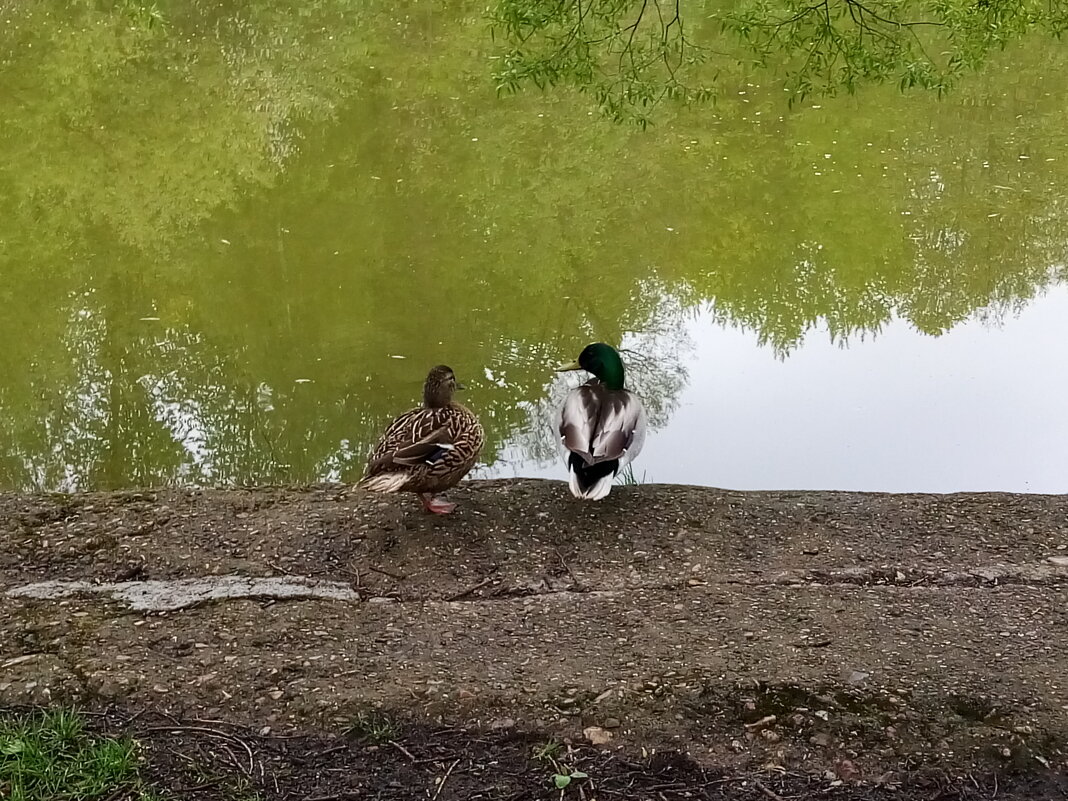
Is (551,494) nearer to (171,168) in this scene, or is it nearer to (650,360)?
(650,360)

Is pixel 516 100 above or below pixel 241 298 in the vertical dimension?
above

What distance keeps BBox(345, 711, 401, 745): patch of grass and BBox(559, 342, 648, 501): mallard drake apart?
1.70 m

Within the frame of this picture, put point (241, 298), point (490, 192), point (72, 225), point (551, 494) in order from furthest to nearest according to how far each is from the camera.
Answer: point (490, 192) < point (72, 225) < point (241, 298) < point (551, 494)

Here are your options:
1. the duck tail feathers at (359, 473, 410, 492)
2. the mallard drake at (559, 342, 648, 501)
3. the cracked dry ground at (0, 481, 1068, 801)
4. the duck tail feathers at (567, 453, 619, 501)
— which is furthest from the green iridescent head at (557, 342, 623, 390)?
the duck tail feathers at (359, 473, 410, 492)

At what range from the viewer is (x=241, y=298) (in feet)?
30.9

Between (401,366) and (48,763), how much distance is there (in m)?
5.50

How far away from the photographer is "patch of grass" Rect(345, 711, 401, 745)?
286 centimetres

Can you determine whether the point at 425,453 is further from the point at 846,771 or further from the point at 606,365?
the point at 846,771

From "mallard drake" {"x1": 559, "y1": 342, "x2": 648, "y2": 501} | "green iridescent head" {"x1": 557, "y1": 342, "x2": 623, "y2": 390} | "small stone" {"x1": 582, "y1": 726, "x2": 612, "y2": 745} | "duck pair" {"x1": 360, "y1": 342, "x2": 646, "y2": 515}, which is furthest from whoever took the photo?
"green iridescent head" {"x1": 557, "y1": 342, "x2": 623, "y2": 390}

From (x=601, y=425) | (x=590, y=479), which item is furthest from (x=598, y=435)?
(x=590, y=479)

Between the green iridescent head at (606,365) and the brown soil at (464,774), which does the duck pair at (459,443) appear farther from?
the brown soil at (464,774)

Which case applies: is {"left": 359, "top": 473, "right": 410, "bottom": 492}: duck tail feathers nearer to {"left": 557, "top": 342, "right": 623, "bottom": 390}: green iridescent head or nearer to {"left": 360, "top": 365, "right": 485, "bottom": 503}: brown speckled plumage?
{"left": 360, "top": 365, "right": 485, "bottom": 503}: brown speckled plumage

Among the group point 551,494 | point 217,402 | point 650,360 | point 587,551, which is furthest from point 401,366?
point 587,551

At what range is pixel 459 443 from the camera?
4.43 metres
